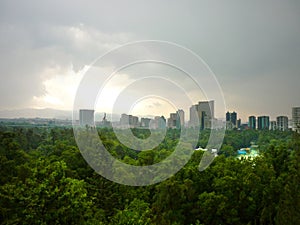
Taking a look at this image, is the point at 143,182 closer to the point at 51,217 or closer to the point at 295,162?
the point at 295,162

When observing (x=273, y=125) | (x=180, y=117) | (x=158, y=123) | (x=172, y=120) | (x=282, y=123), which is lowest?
(x=158, y=123)

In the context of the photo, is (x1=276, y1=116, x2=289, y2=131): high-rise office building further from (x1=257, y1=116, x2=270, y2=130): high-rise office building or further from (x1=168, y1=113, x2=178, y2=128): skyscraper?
(x1=168, y1=113, x2=178, y2=128): skyscraper

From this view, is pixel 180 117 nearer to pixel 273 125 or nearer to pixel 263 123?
pixel 273 125

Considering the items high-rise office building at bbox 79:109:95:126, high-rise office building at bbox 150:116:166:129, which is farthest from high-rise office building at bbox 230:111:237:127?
high-rise office building at bbox 79:109:95:126

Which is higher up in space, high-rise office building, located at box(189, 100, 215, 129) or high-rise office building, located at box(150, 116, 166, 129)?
high-rise office building, located at box(189, 100, 215, 129)

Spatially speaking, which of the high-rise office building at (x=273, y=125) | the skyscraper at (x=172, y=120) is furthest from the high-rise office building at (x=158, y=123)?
the high-rise office building at (x=273, y=125)

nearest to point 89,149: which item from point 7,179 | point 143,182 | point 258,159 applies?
point 143,182

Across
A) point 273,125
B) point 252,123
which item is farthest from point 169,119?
point 252,123

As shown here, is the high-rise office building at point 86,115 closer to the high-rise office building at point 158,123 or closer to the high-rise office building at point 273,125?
the high-rise office building at point 158,123
